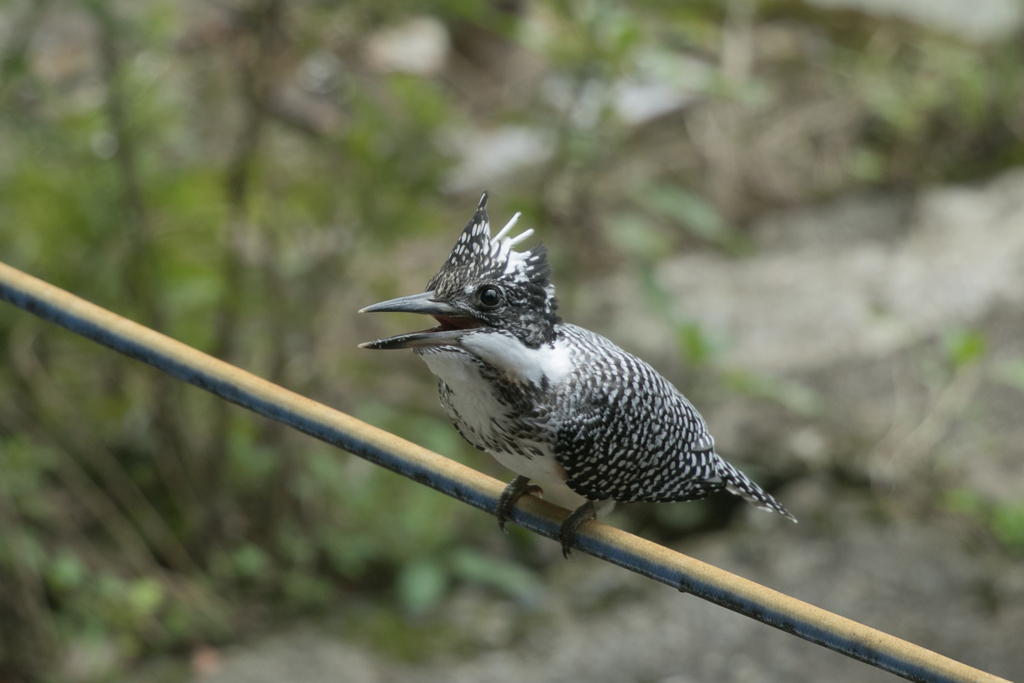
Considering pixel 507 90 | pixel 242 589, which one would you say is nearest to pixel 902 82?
pixel 507 90

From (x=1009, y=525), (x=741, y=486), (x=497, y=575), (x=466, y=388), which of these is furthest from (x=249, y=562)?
(x=1009, y=525)

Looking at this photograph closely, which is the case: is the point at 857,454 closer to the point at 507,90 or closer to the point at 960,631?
the point at 960,631

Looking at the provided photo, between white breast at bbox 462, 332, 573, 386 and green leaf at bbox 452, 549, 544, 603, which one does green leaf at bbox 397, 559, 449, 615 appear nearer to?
green leaf at bbox 452, 549, 544, 603

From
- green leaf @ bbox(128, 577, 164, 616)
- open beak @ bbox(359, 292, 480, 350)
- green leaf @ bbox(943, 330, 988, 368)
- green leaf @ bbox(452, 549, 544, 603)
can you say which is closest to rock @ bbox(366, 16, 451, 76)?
green leaf @ bbox(452, 549, 544, 603)

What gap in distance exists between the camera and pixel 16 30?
130 inches

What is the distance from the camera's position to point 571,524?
1.92 metres

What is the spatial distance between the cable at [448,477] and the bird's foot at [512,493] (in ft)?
0.42

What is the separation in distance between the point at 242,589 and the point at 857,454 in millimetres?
2697

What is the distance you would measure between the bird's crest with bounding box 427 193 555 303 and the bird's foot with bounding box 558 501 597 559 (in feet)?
1.49

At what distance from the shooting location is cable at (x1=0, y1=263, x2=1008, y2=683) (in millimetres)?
1428

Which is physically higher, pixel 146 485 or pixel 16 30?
pixel 16 30

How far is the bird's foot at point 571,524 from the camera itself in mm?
1880

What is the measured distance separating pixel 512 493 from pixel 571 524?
0.19 metres

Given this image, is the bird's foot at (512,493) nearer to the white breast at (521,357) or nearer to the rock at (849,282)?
the white breast at (521,357)
